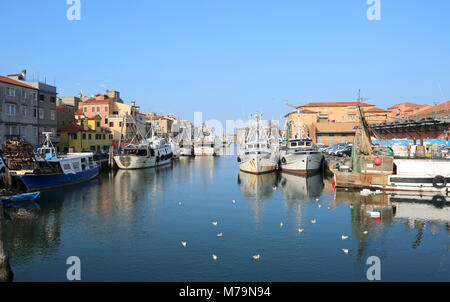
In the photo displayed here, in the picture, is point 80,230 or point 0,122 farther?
point 0,122

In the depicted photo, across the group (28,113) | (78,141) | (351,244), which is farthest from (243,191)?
(78,141)

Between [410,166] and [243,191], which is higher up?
[410,166]

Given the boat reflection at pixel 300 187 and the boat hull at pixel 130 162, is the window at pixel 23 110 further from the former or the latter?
the boat reflection at pixel 300 187

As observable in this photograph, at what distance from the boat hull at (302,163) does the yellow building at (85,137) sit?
4260 centimetres

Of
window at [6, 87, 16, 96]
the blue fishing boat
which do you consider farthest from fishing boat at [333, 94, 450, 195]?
window at [6, 87, 16, 96]

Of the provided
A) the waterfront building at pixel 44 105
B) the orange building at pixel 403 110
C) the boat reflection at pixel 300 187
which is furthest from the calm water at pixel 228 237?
the orange building at pixel 403 110

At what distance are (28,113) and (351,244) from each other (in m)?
56.5

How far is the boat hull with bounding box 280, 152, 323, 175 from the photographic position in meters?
55.9

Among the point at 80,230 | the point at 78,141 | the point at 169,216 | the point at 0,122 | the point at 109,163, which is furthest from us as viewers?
the point at 78,141

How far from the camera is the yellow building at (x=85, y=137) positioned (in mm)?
74875

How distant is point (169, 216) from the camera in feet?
100

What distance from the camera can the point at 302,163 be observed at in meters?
55.9

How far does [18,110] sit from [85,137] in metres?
22.3
